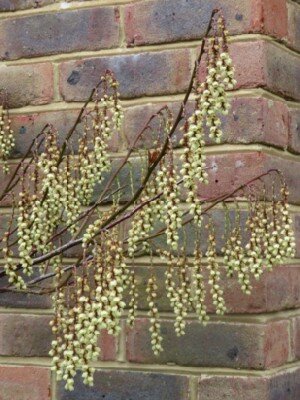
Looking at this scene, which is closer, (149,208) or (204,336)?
(149,208)

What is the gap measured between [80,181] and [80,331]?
39 cm

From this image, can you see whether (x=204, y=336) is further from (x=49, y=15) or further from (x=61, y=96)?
(x=49, y=15)

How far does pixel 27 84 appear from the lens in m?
1.72

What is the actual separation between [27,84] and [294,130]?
22.3 inches

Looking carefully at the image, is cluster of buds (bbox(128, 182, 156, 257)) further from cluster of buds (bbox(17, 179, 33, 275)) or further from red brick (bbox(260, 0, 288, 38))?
red brick (bbox(260, 0, 288, 38))

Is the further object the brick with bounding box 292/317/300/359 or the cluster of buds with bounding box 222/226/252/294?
the brick with bounding box 292/317/300/359

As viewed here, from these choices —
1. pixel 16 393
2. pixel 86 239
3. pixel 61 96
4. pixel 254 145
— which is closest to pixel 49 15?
pixel 61 96


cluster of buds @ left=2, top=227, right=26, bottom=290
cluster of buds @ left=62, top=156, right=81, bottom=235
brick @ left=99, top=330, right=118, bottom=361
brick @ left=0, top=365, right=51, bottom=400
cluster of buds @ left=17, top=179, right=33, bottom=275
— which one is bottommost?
brick @ left=0, top=365, right=51, bottom=400

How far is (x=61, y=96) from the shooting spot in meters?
1.69

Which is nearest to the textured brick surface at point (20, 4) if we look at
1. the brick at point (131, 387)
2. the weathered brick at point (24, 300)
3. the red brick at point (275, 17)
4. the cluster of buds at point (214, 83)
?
the red brick at point (275, 17)

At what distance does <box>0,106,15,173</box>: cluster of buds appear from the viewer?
1.63m

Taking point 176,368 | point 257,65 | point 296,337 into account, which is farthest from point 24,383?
point 257,65

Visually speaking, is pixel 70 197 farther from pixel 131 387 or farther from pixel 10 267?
pixel 131 387

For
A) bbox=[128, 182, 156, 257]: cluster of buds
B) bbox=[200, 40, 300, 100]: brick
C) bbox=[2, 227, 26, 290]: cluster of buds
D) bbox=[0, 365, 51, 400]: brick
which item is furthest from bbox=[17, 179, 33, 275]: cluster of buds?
bbox=[200, 40, 300, 100]: brick
